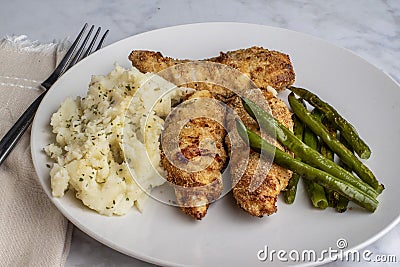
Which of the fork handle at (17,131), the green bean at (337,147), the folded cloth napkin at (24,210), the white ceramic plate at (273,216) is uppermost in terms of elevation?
the green bean at (337,147)

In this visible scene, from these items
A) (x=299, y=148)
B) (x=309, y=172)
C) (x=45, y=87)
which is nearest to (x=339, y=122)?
(x=299, y=148)

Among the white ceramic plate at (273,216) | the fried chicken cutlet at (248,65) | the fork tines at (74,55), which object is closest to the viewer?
the white ceramic plate at (273,216)

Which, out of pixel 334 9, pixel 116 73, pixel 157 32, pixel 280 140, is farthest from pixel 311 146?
pixel 334 9

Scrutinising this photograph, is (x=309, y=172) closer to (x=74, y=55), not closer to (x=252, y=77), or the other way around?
(x=252, y=77)

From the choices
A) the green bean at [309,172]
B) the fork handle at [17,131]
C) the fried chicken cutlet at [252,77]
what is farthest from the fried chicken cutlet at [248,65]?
the fork handle at [17,131]

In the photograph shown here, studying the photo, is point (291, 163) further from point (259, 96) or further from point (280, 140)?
point (259, 96)

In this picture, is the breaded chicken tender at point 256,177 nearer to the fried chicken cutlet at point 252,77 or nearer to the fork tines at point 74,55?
the fried chicken cutlet at point 252,77
